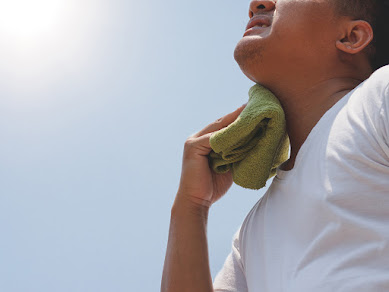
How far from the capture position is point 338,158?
100cm

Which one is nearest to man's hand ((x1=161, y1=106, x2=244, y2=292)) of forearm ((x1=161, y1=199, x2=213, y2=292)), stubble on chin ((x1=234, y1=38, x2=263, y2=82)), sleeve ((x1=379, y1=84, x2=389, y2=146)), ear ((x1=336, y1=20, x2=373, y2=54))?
forearm ((x1=161, y1=199, x2=213, y2=292))

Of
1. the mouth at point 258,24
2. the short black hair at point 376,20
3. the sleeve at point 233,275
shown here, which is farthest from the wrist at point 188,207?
the short black hair at point 376,20

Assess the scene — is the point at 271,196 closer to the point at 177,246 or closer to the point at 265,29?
the point at 177,246

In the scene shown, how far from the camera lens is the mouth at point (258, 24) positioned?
1.34m

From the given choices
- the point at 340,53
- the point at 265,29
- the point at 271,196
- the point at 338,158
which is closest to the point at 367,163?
the point at 338,158

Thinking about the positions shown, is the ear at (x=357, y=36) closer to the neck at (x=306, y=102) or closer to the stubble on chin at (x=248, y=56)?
the neck at (x=306, y=102)

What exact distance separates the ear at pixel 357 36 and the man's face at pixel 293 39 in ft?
0.11

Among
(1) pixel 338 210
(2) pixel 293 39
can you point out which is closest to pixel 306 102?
(2) pixel 293 39

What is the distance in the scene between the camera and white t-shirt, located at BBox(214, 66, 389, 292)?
0.89 m

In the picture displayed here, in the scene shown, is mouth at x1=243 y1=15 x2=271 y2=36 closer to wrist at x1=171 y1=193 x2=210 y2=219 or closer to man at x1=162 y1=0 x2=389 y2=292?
man at x1=162 y1=0 x2=389 y2=292

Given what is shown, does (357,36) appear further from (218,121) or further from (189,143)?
(189,143)

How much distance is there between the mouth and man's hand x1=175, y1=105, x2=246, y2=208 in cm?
22

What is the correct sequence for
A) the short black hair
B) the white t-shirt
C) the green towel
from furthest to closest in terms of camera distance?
the short black hair
the green towel
the white t-shirt

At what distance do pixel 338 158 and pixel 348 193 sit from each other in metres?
0.08
